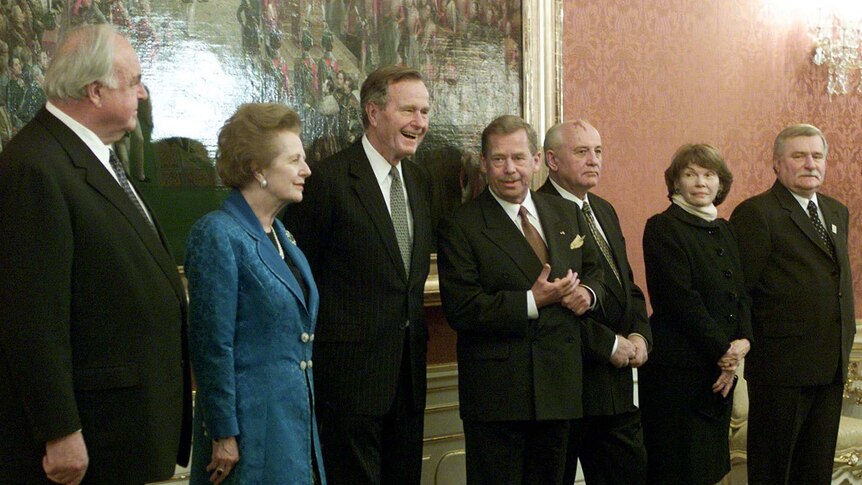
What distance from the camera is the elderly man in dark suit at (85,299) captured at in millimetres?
2170

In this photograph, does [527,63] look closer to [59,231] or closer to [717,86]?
[717,86]

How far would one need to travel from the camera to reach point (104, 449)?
2279 mm

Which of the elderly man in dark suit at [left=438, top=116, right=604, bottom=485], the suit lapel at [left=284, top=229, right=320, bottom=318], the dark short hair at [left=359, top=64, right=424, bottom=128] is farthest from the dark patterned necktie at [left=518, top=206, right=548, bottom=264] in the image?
the suit lapel at [left=284, top=229, right=320, bottom=318]

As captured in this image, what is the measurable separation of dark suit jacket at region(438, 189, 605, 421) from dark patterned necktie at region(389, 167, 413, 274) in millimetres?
145

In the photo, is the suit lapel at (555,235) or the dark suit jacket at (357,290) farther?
the suit lapel at (555,235)

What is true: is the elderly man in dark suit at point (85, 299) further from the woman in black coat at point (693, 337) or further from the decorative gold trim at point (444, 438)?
the woman in black coat at point (693, 337)

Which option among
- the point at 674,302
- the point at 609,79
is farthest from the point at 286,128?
the point at 609,79

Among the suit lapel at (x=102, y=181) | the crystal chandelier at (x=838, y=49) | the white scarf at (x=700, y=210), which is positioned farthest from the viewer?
Result: the crystal chandelier at (x=838, y=49)

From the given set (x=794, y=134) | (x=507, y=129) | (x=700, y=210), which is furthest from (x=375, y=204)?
(x=794, y=134)

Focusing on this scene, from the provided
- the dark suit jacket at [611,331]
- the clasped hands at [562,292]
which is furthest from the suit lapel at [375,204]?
the dark suit jacket at [611,331]

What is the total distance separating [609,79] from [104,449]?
128 inches

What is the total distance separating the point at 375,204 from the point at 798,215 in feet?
6.63

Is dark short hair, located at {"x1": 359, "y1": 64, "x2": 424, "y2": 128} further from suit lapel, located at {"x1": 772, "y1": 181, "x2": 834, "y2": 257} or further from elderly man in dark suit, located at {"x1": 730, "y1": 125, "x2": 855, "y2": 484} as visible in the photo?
suit lapel, located at {"x1": 772, "y1": 181, "x2": 834, "y2": 257}

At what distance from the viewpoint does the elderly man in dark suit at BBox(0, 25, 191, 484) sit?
7.12ft
